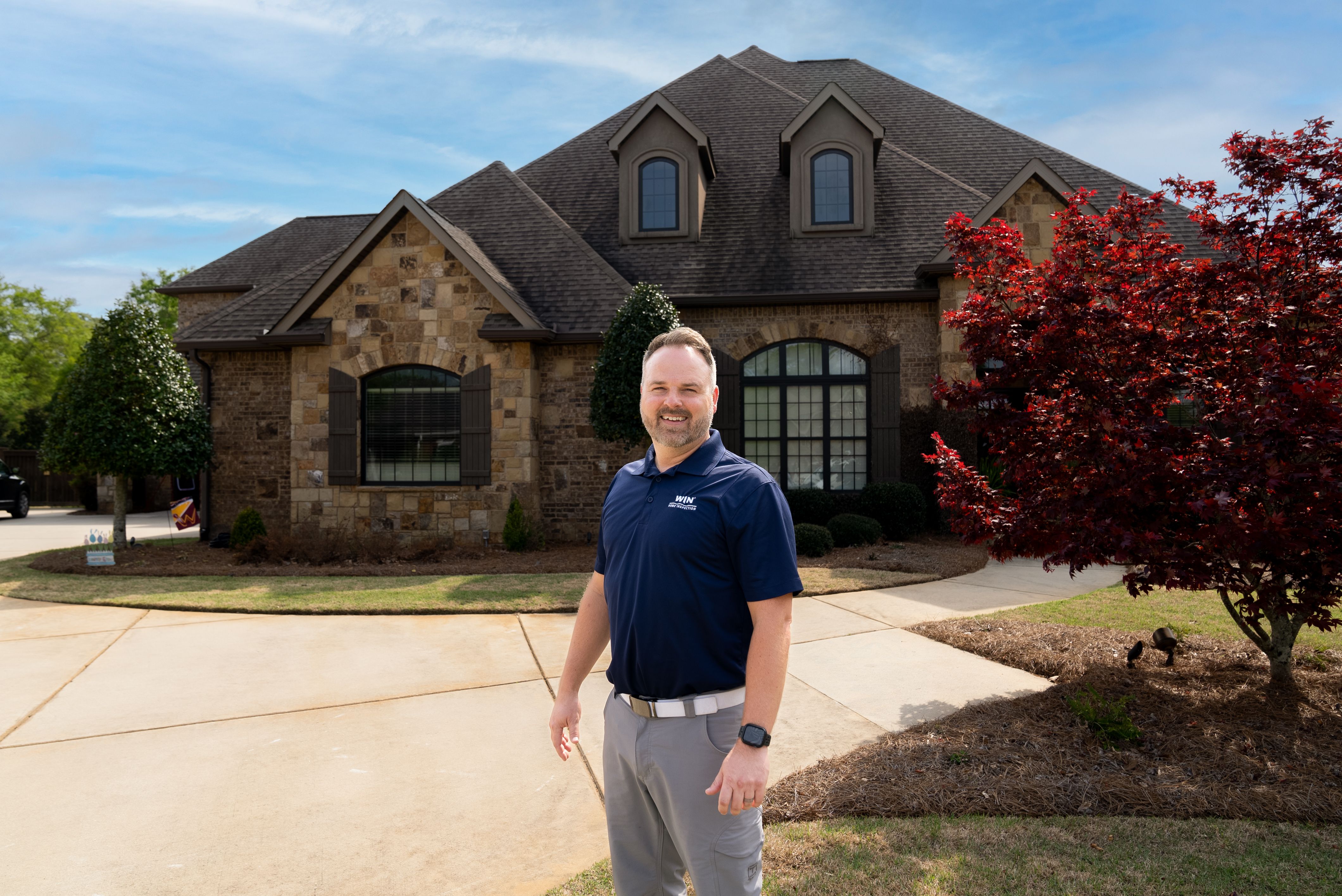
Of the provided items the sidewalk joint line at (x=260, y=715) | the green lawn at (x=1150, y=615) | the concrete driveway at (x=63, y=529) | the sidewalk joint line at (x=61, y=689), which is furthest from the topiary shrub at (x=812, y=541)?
the concrete driveway at (x=63, y=529)

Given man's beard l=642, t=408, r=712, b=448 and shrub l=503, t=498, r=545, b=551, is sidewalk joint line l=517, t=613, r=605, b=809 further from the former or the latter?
shrub l=503, t=498, r=545, b=551

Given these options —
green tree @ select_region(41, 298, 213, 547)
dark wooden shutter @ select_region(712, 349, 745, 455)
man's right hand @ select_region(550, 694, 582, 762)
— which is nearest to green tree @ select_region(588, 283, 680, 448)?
dark wooden shutter @ select_region(712, 349, 745, 455)

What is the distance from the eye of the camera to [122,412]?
38.9ft

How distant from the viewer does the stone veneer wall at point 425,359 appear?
12.5 m

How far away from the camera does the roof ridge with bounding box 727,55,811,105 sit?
1761cm

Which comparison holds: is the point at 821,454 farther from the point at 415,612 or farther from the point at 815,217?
the point at 415,612

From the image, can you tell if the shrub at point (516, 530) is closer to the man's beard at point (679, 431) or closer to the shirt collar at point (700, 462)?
the shirt collar at point (700, 462)

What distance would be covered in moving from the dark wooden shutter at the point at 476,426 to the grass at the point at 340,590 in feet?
8.14

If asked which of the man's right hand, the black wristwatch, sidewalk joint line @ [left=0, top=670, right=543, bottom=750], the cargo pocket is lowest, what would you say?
sidewalk joint line @ [left=0, top=670, right=543, bottom=750]

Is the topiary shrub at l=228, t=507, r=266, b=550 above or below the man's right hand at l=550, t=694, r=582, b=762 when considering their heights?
below

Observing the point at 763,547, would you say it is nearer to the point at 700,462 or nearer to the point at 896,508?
the point at 700,462

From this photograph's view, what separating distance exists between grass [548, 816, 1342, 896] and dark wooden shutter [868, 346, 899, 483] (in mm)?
10099

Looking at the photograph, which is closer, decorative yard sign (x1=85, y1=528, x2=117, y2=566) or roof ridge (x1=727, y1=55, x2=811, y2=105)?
decorative yard sign (x1=85, y1=528, x2=117, y2=566)

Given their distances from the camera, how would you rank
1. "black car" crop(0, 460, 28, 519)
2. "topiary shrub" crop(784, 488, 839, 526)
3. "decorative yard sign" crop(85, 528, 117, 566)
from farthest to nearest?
1. "black car" crop(0, 460, 28, 519)
2. "topiary shrub" crop(784, 488, 839, 526)
3. "decorative yard sign" crop(85, 528, 117, 566)
